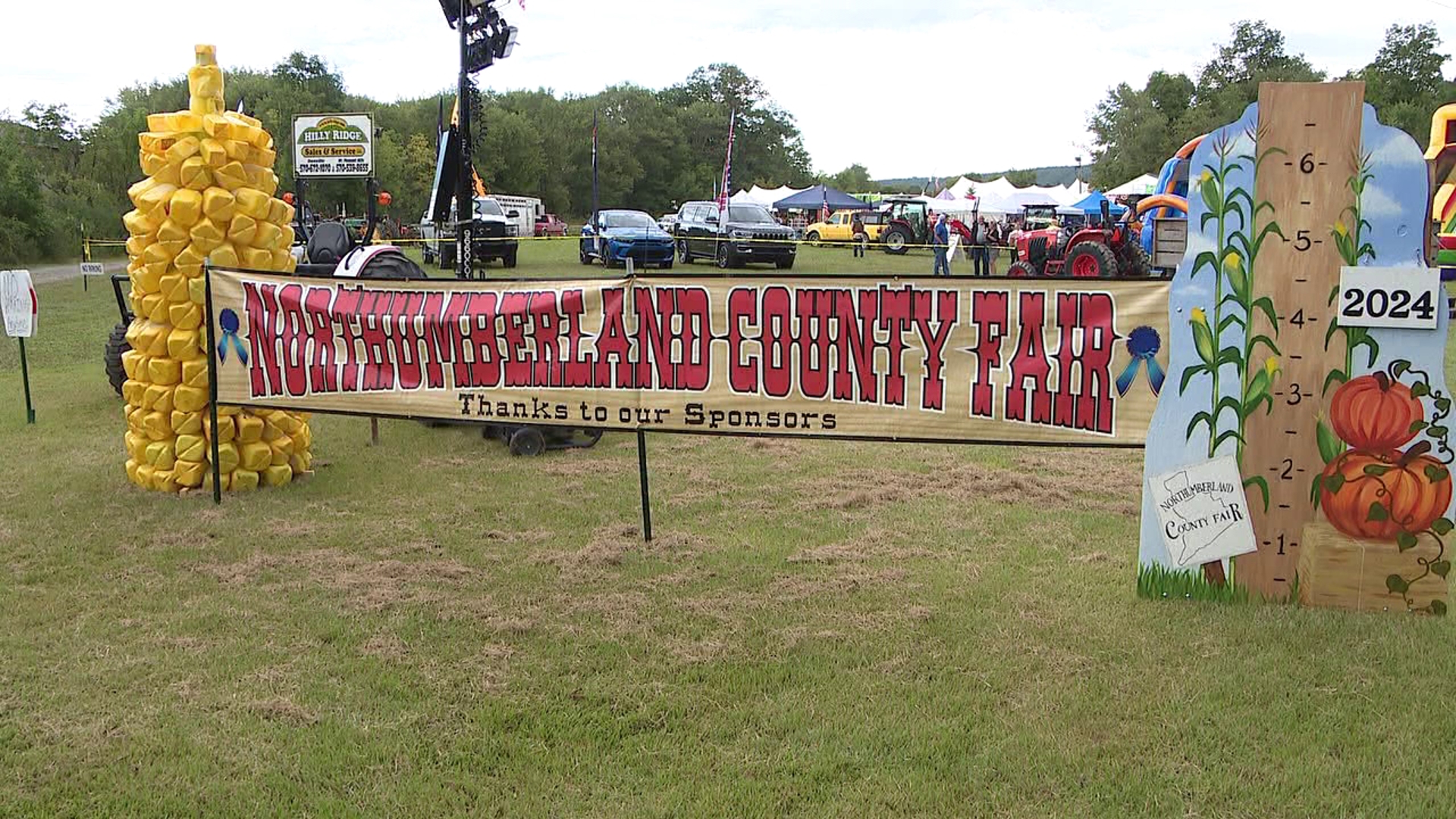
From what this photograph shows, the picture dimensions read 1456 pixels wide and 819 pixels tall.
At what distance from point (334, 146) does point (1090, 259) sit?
1250 cm

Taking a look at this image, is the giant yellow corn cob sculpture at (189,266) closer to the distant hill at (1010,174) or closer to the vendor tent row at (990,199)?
the vendor tent row at (990,199)

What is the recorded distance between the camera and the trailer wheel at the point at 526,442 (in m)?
9.00

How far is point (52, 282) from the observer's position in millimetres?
28297

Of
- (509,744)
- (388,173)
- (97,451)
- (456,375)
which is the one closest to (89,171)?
(388,173)

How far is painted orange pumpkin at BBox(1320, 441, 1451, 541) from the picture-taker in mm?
5117

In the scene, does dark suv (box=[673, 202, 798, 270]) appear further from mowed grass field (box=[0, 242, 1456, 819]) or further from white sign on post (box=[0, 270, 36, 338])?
mowed grass field (box=[0, 242, 1456, 819])

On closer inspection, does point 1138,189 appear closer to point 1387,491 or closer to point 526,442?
point 526,442

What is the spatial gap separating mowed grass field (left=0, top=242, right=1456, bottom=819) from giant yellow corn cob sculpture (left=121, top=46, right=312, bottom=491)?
0.38 meters

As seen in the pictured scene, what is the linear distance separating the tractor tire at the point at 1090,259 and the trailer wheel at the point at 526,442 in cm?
1315

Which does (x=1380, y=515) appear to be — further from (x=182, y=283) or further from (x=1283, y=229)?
(x=182, y=283)

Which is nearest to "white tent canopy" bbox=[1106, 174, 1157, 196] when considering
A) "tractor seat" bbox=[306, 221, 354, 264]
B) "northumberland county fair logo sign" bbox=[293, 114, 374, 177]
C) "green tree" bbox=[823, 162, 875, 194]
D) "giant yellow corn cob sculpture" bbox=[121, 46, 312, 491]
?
"northumberland county fair logo sign" bbox=[293, 114, 374, 177]

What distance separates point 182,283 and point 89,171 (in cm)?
4588

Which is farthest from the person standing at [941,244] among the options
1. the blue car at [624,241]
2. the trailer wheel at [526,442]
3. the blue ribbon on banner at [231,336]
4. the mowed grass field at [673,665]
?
the blue ribbon on banner at [231,336]

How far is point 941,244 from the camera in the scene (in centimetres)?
2914
